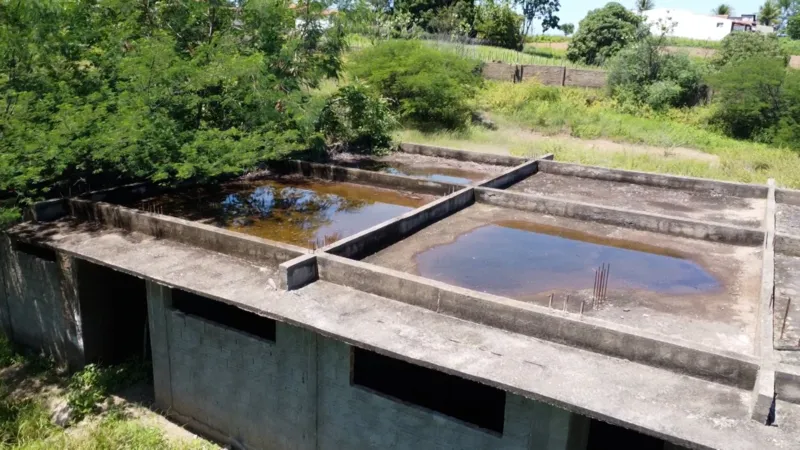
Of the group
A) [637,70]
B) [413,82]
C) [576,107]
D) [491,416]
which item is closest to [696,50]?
[637,70]

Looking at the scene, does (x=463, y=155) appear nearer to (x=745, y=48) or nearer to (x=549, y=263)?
(x=549, y=263)

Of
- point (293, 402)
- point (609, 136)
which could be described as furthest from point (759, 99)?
point (293, 402)

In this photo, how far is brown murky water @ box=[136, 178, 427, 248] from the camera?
38.5 ft

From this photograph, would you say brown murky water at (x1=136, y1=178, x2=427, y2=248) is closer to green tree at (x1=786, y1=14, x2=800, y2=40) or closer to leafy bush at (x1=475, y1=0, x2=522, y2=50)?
leafy bush at (x1=475, y1=0, x2=522, y2=50)

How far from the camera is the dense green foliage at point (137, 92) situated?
35.7 ft

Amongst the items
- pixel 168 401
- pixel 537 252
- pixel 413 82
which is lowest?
pixel 168 401

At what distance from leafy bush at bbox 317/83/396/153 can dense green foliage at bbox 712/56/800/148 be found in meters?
18.0

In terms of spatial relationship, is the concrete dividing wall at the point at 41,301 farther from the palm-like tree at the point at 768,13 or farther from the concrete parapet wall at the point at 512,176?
the palm-like tree at the point at 768,13

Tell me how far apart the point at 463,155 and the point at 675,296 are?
9886 mm

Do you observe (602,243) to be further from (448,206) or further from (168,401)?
(168,401)

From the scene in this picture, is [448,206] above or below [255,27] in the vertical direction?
below

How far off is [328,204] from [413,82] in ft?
45.1

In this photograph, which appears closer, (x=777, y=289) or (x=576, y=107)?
(x=777, y=289)

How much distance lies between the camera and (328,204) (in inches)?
540
